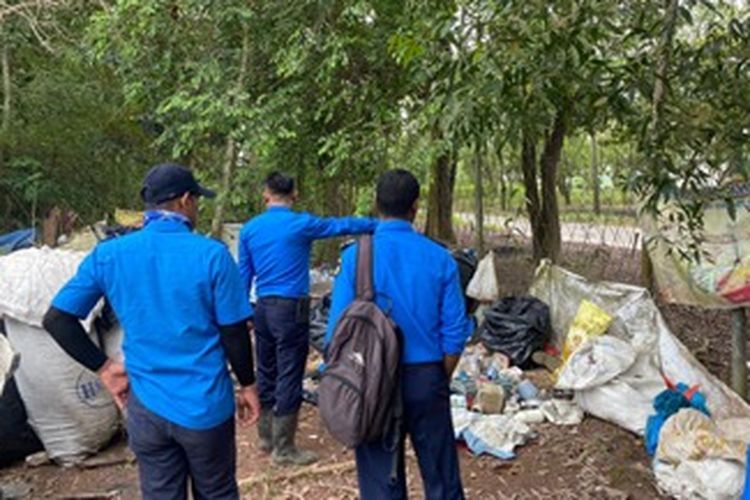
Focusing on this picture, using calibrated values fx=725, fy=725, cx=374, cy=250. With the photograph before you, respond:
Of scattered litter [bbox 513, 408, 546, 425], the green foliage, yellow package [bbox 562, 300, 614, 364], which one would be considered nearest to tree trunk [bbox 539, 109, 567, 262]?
the green foliage

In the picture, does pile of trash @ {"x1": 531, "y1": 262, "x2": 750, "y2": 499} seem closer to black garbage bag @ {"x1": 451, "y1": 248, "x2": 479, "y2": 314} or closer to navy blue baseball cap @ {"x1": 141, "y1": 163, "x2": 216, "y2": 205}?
black garbage bag @ {"x1": 451, "y1": 248, "x2": 479, "y2": 314}

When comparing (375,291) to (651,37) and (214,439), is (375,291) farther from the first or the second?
(651,37)

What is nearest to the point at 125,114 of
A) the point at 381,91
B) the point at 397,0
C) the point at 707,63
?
the point at 381,91

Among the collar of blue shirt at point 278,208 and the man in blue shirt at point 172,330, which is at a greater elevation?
the collar of blue shirt at point 278,208

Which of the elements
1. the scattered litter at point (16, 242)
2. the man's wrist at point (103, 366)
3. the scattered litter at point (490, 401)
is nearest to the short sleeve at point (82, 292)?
the man's wrist at point (103, 366)

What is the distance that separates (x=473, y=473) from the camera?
4.20m

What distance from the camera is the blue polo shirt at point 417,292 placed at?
2791 mm

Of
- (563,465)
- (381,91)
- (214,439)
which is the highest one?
(381,91)

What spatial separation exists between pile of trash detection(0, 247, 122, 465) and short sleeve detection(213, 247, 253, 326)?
2094 millimetres

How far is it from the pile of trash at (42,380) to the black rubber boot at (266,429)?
3.23ft

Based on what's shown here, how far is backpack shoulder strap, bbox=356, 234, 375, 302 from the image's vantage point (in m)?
2.78

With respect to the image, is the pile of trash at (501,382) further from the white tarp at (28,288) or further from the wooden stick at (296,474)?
the white tarp at (28,288)

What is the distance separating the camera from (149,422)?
8.74 ft

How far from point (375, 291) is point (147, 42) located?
17.4 feet
